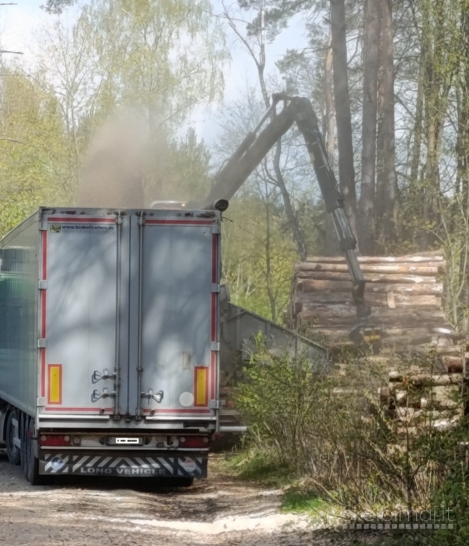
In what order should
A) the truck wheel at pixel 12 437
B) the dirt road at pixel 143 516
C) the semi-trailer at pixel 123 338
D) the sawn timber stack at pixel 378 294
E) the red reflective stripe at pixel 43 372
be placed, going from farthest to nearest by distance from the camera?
the sawn timber stack at pixel 378 294 < the truck wheel at pixel 12 437 < the semi-trailer at pixel 123 338 < the red reflective stripe at pixel 43 372 < the dirt road at pixel 143 516

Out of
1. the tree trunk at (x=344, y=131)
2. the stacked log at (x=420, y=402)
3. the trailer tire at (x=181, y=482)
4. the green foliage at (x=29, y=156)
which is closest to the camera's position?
the stacked log at (x=420, y=402)

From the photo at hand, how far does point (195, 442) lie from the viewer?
595 inches

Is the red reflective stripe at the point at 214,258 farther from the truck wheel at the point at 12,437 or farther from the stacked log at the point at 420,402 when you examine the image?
the truck wheel at the point at 12,437

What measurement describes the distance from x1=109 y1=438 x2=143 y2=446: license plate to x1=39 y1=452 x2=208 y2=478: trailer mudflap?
0.21 meters

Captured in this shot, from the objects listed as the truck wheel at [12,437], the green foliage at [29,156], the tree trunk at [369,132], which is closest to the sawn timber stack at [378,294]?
the tree trunk at [369,132]

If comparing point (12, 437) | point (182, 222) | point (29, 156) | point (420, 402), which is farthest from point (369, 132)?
point (420, 402)

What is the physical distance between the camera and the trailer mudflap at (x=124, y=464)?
15008 millimetres

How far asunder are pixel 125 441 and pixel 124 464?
1.20ft

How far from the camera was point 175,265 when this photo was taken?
587 inches

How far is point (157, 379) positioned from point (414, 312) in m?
11.3

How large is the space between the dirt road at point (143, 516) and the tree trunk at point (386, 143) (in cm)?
1795

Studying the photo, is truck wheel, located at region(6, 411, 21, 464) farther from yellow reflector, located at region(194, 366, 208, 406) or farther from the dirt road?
yellow reflector, located at region(194, 366, 208, 406)

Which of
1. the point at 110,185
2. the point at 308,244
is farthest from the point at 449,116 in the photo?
the point at 308,244

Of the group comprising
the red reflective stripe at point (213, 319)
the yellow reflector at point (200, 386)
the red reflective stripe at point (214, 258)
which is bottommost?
the yellow reflector at point (200, 386)
